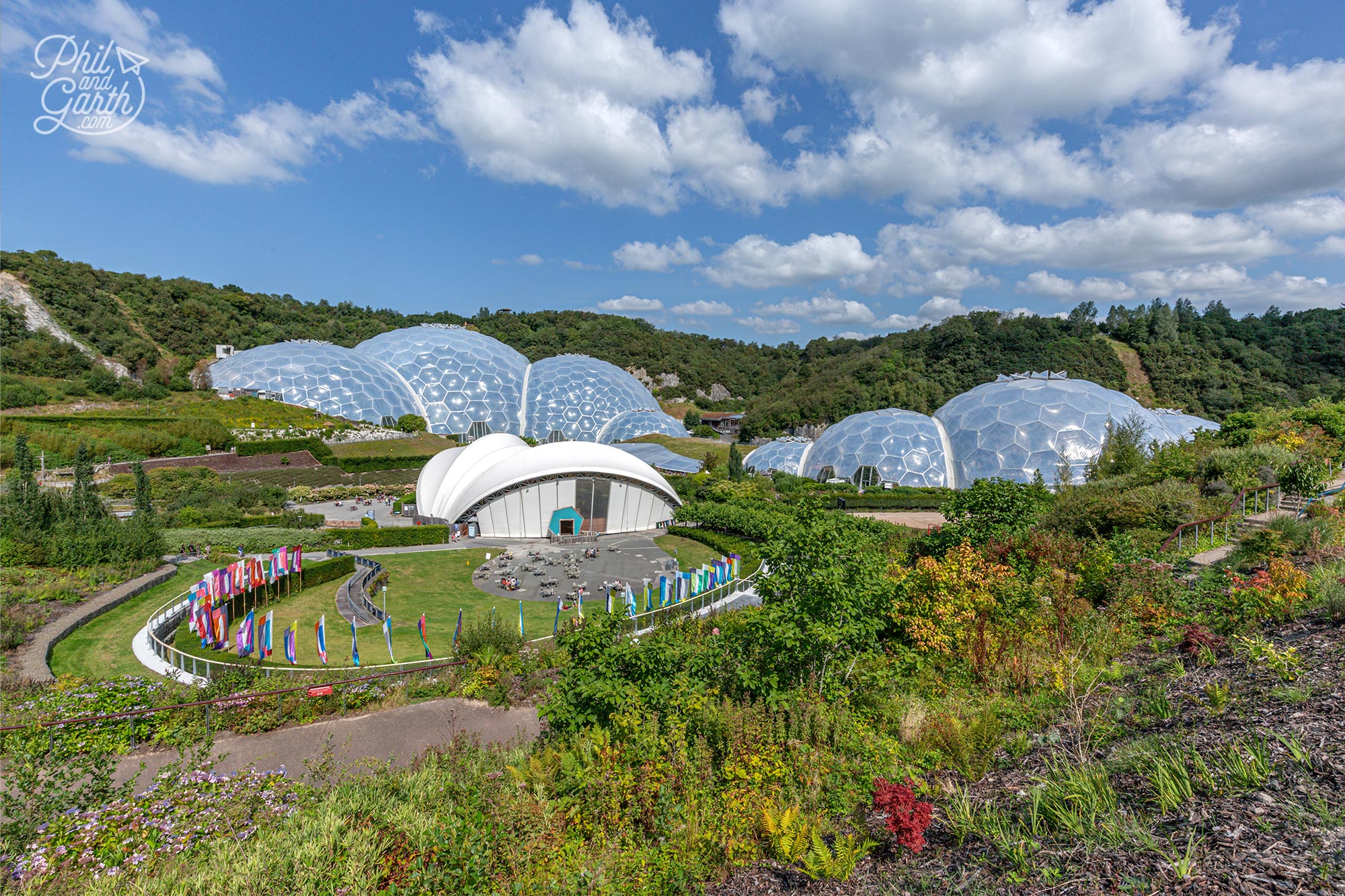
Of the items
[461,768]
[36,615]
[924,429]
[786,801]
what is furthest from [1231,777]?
[924,429]

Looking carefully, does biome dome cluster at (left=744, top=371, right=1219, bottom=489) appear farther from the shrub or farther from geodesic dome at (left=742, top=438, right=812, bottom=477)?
the shrub

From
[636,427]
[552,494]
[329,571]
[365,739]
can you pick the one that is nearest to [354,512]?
[552,494]

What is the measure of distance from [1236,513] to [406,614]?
849 inches

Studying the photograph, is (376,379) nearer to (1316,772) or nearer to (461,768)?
(461,768)

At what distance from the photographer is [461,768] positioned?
23.2 ft

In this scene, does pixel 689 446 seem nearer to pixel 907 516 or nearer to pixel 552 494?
pixel 907 516

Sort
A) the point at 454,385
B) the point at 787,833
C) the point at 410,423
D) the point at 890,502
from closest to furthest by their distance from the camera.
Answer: the point at 787,833 < the point at 890,502 < the point at 410,423 < the point at 454,385

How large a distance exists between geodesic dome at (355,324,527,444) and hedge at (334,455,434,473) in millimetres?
10288

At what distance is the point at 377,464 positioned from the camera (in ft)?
134

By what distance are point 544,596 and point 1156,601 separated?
15.1m

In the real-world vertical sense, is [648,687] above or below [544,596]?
above

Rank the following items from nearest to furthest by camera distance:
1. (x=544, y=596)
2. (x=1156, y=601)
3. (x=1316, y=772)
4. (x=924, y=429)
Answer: (x=1316, y=772), (x=1156, y=601), (x=544, y=596), (x=924, y=429)

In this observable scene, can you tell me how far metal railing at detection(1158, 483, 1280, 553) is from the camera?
38.2ft

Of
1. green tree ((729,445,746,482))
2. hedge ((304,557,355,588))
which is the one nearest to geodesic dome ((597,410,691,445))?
green tree ((729,445,746,482))
